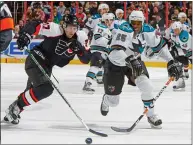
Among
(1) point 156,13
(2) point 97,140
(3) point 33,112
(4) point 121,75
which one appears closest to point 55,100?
(3) point 33,112

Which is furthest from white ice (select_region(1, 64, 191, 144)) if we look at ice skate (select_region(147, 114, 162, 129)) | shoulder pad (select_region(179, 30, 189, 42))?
shoulder pad (select_region(179, 30, 189, 42))

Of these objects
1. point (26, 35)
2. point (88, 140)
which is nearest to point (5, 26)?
point (88, 140)

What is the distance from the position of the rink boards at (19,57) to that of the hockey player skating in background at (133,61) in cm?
558

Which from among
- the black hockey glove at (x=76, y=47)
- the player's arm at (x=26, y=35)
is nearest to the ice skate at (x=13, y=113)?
the player's arm at (x=26, y=35)

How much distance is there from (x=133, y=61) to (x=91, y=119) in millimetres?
901

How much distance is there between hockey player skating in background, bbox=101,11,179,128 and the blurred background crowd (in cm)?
592

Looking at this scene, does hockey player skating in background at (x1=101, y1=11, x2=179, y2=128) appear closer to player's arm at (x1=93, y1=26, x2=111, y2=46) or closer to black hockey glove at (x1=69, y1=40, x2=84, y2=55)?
black hockey glove at (x1=69, y1=40, x2=84, y2=55)

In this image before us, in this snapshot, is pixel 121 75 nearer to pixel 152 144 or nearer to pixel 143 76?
pixel 143 76

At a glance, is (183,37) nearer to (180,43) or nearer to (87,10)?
(180,43)

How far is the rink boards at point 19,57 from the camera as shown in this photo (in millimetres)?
9720

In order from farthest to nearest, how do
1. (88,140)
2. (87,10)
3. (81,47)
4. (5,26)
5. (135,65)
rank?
(87,10) < (81,47) < (135,65) < (88,140) < (5,26)

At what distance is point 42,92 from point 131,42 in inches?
30.4

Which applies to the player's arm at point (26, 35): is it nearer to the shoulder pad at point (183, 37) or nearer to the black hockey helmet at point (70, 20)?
the black hockey helmet at point (70, 20)

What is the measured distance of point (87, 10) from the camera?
413 inches
